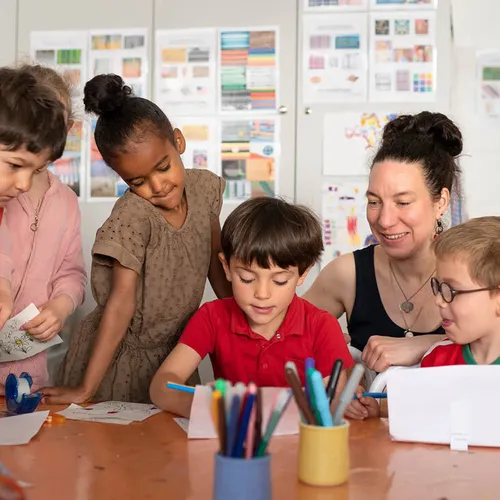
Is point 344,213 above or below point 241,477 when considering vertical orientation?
above

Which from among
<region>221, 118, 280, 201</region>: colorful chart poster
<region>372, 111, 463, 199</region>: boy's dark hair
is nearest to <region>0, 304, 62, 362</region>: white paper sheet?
<region>372, 111, 463, 199</region>: boy's dark hair

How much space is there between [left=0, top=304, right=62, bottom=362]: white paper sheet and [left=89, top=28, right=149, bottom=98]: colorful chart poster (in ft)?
5.43

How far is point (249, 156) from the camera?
9.36ft

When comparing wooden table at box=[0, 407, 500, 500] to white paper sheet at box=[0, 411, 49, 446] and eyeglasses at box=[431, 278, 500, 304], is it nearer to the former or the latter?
white paper sheet at box=[0, 411, 49, 446]

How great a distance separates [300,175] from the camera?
9.21ft

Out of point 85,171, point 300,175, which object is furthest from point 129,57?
point 300,175

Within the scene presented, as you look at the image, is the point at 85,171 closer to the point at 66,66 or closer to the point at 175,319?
the point at 66,66

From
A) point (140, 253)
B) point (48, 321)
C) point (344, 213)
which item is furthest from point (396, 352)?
point (344, 213)

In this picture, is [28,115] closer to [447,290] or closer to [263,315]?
[263,315]

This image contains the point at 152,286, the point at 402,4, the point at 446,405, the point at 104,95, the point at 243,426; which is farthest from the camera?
the point at 402,4

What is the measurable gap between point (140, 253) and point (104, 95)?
0.34 meters

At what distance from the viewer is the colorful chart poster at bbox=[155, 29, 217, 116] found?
9.48 feet

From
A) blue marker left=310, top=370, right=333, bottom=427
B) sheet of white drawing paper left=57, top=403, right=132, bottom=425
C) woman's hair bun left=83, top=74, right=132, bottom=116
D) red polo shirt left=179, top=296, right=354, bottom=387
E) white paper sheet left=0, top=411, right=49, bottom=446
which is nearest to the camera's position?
blue marker left=310, top=370, right=333, bottom=427

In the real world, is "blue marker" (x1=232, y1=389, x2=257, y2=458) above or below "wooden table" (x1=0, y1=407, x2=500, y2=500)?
above
